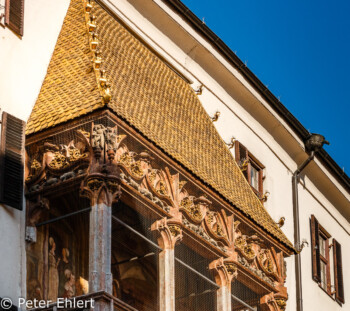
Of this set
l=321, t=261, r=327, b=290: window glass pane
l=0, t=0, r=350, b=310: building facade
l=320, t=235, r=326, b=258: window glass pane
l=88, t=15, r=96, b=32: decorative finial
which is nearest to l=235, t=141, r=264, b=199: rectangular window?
l=0, t=0, r=350, b=310: building facade

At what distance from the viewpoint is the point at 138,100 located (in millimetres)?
18938

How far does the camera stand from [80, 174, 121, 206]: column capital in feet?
54.9

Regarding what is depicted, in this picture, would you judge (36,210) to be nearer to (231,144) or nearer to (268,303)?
(268,303)

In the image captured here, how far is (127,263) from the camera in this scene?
19.4m

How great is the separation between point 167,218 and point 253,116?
9417 mm

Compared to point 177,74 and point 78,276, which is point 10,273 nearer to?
point 78,276

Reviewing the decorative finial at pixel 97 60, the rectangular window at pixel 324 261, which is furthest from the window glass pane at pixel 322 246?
the decorative finial at pixel 97 60

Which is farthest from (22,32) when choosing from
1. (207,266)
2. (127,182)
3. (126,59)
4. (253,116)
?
(253,116)

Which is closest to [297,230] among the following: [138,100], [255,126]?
[255,126]

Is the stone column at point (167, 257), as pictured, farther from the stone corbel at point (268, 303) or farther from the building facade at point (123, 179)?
the stone corbel at point (268, 303)

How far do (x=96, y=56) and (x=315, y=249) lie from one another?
35.5 ft

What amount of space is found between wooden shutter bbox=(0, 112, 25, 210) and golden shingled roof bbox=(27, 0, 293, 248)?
235 millimetres

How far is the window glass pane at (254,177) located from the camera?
26344 mm

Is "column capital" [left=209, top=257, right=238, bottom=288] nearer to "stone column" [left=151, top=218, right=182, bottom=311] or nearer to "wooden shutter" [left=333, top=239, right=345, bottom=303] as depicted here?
"stone column" [left=151, top=218, right=182, bottom=311]
